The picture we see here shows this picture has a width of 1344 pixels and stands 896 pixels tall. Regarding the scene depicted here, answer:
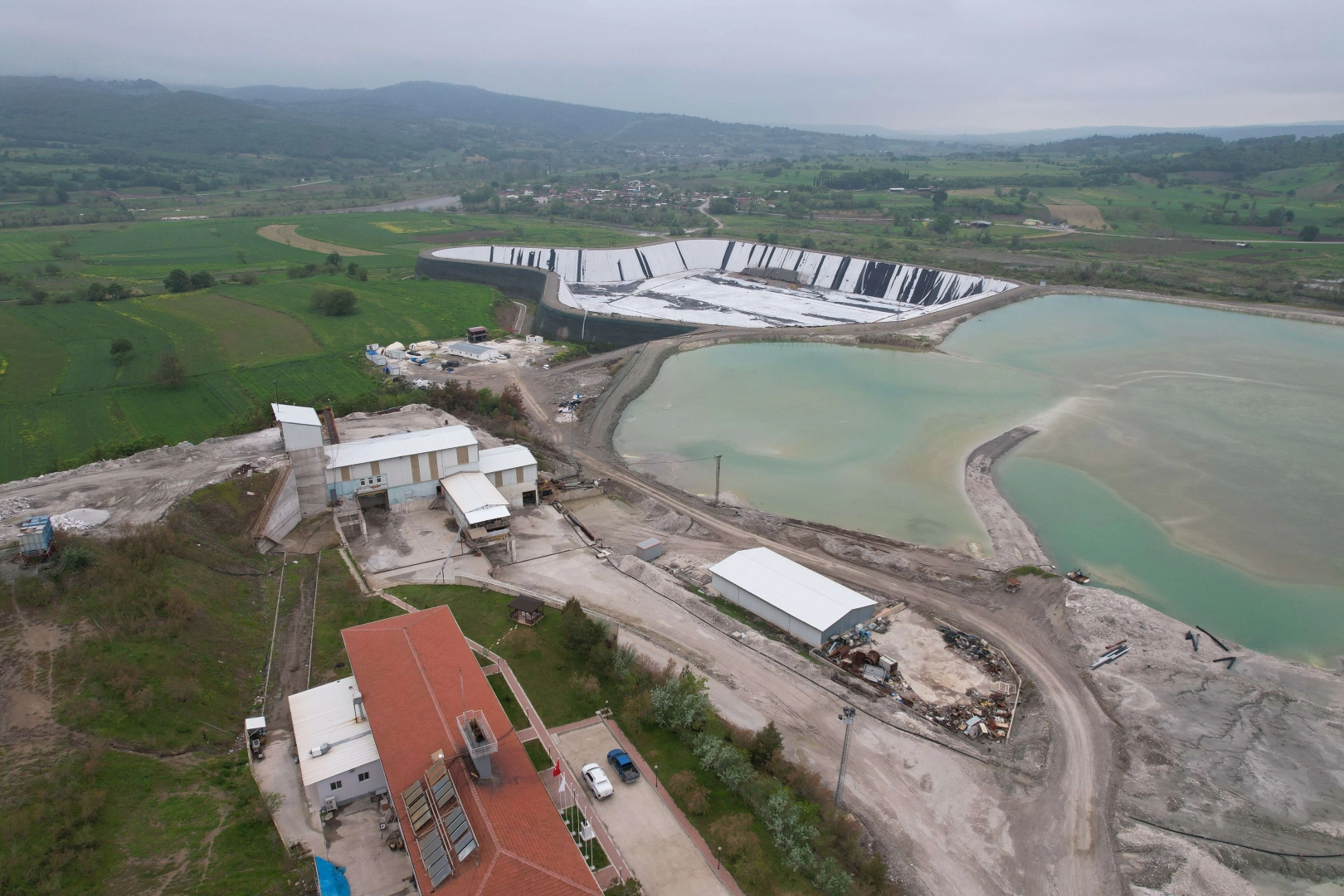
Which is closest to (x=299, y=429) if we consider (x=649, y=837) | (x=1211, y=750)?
(x=649, y=837)

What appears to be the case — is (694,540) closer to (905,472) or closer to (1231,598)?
(905,472)

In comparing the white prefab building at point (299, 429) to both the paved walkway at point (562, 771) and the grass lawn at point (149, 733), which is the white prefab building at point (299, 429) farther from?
the paved walkway at point (562, 771)

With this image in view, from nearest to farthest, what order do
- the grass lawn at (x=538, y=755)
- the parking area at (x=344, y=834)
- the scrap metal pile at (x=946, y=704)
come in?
the parking area at (x=344, y=834)
the grass lawn at (x=538, y=755)
the scrap metal pile at (x=946, y=704)

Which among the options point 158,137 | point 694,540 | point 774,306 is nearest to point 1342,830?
point 694,540

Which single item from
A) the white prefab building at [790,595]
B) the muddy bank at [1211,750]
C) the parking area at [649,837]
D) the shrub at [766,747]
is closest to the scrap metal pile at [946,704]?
the white prefab building at [790,595]

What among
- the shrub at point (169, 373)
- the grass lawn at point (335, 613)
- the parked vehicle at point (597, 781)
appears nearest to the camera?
the parked vehicle at point (597, 781)

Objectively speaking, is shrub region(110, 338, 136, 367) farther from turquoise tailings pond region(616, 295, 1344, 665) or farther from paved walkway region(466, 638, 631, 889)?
paved walkway region(466, 638, 631, 889)
